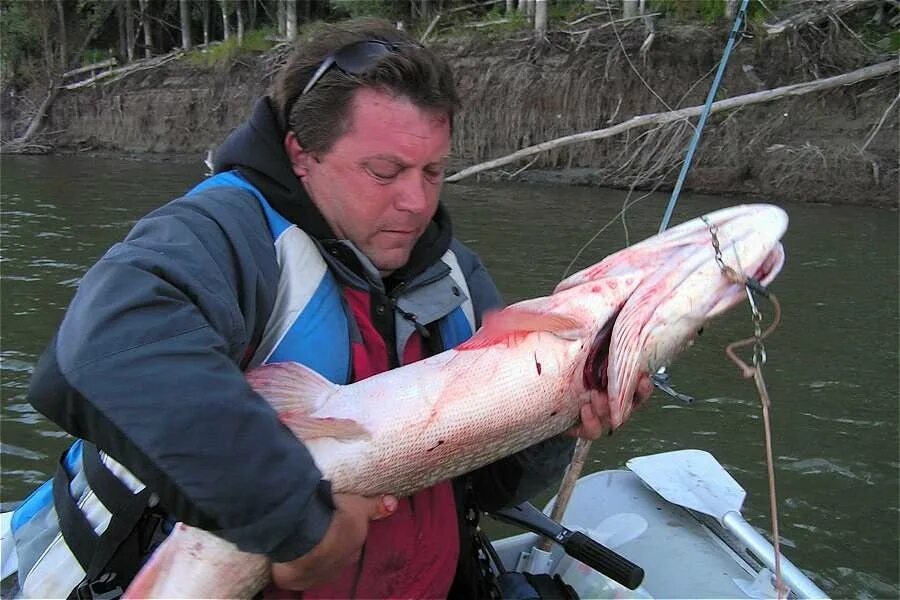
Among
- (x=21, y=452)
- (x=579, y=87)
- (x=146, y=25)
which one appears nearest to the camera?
(x=21, y=452)

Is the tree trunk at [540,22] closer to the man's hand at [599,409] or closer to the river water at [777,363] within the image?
the river water at [777,363]

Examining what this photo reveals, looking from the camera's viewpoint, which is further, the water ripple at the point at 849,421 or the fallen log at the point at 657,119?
the water ripple at the point at 849,421

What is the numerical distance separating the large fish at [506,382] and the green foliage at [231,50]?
2734 cm

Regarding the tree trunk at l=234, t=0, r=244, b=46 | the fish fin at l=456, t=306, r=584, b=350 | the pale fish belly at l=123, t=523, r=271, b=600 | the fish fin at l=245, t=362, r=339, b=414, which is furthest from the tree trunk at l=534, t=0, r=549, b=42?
the pale fish belly at l=123, t=523, r=271, b=600

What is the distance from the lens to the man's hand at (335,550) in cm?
195

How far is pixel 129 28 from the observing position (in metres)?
33.9

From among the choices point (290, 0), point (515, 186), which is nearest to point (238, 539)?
point (515, 186)

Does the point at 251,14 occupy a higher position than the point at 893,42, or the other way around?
the point at 251,14

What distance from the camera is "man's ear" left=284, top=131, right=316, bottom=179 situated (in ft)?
7.91

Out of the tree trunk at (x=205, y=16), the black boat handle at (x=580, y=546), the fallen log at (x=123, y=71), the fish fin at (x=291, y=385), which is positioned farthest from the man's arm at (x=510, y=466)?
the tree trunk at (x=205, y=16)

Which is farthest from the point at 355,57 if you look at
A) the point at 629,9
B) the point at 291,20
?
the point at 291,20

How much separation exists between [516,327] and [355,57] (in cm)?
90

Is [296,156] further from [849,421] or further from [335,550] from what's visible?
[849,421]

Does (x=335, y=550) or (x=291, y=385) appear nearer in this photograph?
(x=335, y=550)
